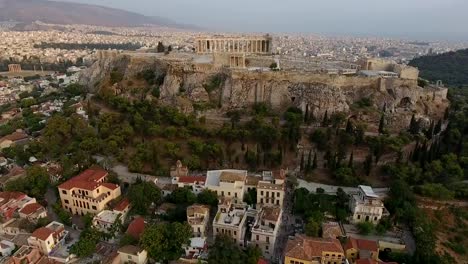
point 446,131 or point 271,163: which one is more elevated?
point 446,131

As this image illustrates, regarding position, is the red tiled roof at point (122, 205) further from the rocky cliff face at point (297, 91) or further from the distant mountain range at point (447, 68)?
the distant mountain range at point (447, 68)

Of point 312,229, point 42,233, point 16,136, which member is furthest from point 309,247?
point 16,136

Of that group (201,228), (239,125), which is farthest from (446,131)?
(201,228)

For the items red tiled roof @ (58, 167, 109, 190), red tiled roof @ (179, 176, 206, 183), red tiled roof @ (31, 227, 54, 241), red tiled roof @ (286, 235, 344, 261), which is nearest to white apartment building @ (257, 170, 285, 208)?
red tiled roof @ (179, 176, 206, 183)

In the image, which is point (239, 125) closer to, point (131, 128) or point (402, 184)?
point (131, 128)

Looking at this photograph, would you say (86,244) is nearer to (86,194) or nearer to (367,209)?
(86,194)

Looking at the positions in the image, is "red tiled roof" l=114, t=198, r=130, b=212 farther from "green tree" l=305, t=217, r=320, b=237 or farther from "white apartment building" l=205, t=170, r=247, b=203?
"green tree" l=305, t=217, r=320, b=237
